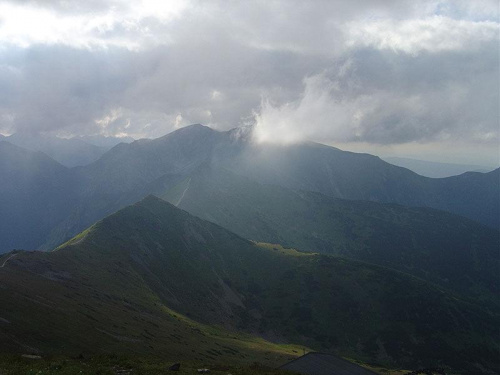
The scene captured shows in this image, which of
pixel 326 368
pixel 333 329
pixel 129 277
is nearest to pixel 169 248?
pixel 129 277

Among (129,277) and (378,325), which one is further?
(378,325)

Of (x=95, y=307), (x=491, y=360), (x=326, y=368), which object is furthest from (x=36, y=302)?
(x=491, y=360)

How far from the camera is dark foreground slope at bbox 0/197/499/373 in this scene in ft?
197

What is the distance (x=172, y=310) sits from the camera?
121688 millimetres

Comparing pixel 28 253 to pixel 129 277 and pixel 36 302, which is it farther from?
pixel 36 302

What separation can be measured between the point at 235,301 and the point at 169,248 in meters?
39.4

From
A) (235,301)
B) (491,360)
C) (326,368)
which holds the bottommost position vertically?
(491,360)

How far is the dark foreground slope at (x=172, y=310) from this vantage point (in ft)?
197

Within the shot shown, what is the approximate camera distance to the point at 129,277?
131 m

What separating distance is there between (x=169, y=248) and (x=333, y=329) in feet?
269

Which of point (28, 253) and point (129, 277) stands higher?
point (28, 253)

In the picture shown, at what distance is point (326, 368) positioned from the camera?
6288 centimetres

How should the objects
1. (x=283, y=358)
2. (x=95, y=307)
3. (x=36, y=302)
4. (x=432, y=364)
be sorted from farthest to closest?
(x=432, y=364) → (x=283, y=358) → (x=95, y=307) → (x=36, y=302)

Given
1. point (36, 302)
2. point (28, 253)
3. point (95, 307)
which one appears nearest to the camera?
point (36, 302)
